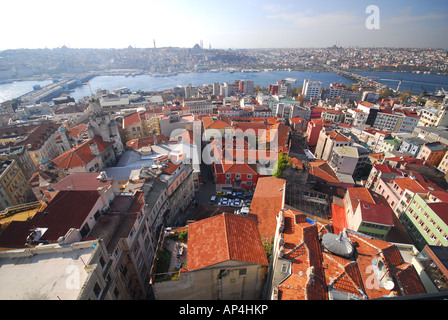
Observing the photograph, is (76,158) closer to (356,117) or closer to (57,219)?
(57,219)

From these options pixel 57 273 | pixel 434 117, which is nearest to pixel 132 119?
pixel 57 273

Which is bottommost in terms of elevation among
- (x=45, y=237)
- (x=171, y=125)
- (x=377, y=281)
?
(x=171, y=125)

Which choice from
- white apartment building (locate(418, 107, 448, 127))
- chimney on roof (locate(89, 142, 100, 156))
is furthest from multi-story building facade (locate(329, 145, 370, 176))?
chimney on roof (locate(89, 142, 100, 156))

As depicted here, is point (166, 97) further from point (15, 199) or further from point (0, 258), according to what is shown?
point (0, 258)

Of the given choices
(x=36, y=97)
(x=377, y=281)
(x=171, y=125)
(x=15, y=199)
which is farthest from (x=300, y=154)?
(x=36, y=97)

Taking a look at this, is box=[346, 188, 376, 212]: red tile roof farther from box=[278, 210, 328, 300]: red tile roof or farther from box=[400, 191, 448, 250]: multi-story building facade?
box=[278, 210, 328, 300]: red tile roof

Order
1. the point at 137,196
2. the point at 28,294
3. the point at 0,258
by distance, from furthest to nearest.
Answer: the point at 137,196
the point at 0,258
the point at 28,294

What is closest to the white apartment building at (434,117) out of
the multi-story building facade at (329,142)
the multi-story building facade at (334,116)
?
the multi-story building facade at (334,116)
